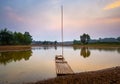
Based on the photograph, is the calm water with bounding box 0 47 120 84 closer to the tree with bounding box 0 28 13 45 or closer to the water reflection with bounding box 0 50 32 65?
the water reflection with bounding box 0 50 32 65

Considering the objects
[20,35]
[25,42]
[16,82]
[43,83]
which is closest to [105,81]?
[43,83]

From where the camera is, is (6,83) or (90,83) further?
(6,83)

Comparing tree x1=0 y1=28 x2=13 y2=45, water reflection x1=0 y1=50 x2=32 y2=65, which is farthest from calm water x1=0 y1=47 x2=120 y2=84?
tree x1=0 y1=28 x2=13 y2=45

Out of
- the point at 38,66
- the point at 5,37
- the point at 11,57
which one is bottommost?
the point at 38,66

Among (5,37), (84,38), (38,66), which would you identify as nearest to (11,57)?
(38,66)

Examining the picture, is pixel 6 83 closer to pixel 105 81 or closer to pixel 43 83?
pixel 43 83

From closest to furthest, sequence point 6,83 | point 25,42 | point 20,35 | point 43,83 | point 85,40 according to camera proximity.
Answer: point 43,83 → point 6,83 → point 20,35 → point 25,42 → point 85,40

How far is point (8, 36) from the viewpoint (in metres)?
88.1

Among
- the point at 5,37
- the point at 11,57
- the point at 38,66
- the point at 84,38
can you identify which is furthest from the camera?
the point at 84,38

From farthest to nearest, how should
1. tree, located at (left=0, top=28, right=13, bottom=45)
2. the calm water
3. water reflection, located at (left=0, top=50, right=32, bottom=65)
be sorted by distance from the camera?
tree, located at (left=0, top=28, right=13, bottom=45) < water reflection, located at (left=0, top=50, right=32, bottom=65) < the calm water

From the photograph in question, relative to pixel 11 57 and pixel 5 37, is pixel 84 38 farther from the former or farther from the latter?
pixel 11 57

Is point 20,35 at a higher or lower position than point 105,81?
higher

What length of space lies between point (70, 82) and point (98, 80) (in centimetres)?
167

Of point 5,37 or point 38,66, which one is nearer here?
point 38,66
